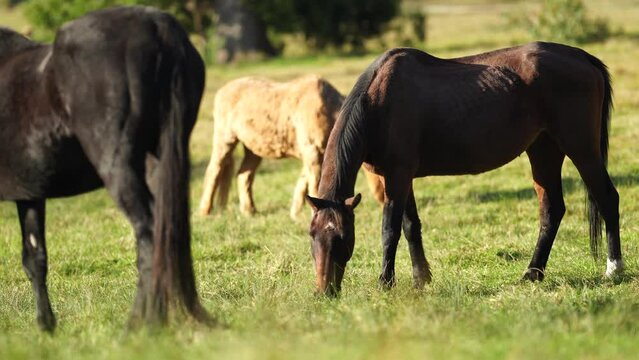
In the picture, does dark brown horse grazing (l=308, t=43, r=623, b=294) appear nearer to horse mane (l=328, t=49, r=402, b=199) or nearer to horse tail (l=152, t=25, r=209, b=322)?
horse mane (l=328, t=49, r=402, b=199)

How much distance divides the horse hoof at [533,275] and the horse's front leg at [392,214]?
3.39 feet

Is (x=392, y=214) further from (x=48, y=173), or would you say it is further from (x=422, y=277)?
(x=48, y=173)

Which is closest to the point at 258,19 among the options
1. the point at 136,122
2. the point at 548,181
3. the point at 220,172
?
the point at 220,172

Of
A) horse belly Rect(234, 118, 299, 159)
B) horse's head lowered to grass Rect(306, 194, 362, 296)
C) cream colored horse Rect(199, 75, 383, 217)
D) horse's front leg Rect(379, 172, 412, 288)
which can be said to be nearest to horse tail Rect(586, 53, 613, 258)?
horse's front leg Rect(379, 172, 412, 288)

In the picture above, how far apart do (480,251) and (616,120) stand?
28.6ft

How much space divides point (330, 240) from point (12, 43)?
2.38m

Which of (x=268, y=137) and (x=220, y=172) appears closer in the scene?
(x=268, y=137)

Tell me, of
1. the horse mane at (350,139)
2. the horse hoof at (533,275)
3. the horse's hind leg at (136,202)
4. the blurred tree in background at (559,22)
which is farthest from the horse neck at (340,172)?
the blurred tree in background at (559,22)

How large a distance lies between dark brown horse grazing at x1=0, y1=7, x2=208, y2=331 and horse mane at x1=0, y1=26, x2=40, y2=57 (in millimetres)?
442

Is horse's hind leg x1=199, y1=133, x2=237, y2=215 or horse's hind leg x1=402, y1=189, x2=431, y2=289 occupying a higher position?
horse's hind leg x1=402, y1=189, x2=431, y2=289

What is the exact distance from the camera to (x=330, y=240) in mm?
7164

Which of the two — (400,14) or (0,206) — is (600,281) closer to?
(0,206)

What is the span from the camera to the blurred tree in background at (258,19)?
36594 millimetres

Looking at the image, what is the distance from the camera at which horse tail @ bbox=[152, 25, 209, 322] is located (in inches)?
217
